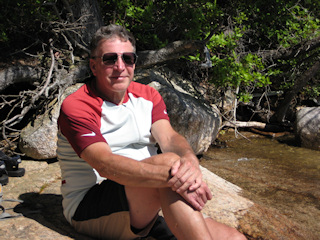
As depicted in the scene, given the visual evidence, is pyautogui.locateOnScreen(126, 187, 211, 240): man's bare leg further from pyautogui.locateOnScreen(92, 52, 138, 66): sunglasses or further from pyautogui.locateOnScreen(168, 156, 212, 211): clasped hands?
pyautogui.locateOnScreen(92, 52, 138, 66): sunglasses

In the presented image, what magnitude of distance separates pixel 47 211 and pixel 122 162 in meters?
1.19

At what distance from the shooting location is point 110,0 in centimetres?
599

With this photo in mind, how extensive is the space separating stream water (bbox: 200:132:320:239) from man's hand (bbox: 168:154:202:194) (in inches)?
68.5

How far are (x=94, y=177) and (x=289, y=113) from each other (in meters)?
7.18

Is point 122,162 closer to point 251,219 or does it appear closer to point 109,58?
point 109,58

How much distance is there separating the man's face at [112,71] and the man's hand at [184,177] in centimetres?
75

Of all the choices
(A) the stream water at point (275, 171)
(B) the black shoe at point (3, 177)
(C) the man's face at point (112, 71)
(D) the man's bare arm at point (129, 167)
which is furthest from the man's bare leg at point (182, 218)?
(B) the black shoe at point (3, 177)

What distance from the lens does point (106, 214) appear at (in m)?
2.28

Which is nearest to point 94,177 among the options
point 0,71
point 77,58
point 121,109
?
point 121,109

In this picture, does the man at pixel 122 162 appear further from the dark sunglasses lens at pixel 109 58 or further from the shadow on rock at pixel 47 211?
the shadow on rock at pixel 47 211

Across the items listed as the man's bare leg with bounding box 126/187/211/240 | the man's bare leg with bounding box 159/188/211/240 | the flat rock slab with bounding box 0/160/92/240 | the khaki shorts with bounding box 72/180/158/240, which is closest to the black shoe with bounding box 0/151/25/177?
the flat rock slab with bounding box 0/160/92/240

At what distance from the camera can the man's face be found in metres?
2.50

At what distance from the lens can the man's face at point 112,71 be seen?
2.50 m

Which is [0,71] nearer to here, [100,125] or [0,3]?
[0,3]
